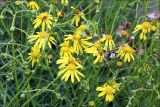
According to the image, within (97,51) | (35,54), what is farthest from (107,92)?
(35,54)

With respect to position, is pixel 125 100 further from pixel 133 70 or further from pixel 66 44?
pixel 66 44

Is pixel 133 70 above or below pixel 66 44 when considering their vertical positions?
below

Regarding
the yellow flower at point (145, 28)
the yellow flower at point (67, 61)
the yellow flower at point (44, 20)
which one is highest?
the yellow flower at point (44, 20)

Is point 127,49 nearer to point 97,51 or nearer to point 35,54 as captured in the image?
point 97,51

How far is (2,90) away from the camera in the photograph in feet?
5.02

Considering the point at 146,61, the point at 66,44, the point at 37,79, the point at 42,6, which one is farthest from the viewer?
the point at 42,6

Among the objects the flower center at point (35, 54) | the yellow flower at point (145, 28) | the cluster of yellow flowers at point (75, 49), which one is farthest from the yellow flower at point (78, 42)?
the yellow flower at point (145, 28)

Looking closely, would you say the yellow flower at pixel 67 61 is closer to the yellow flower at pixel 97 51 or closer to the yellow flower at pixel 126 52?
the yellow flower at pixel 97 51

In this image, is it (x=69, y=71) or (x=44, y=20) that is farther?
(x=44, y=20)

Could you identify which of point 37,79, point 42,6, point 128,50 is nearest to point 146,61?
point 128,50

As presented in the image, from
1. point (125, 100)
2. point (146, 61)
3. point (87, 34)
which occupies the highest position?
point (87, 34)

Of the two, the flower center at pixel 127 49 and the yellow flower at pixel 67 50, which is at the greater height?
the yellow flower at pixel 67 50

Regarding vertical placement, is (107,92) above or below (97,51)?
below

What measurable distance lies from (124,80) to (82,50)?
170mm
